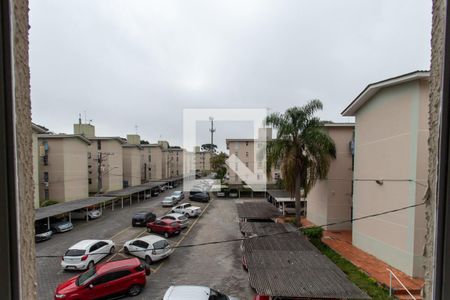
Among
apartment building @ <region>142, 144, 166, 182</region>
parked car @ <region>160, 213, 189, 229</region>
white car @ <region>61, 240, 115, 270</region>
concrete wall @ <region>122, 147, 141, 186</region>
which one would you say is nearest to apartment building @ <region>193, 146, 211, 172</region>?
apartment building @ <region>142, 144, 166, 182</region>

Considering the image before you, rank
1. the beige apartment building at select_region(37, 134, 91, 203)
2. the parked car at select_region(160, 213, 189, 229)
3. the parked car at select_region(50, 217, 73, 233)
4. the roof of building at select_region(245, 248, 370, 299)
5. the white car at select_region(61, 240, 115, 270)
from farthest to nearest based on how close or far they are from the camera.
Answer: the beige apartment building at select_region(37, 134, 91, 203)
the parked car at select_region(160, 213, 189, 229)
the parked car at select_region(50, 217, 73, 233)
the white car at select_region(61, 240, 115, 270)
the roof of building at select_region(245, 248, 370, 299)

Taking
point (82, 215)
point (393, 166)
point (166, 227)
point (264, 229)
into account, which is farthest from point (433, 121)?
point (82, 215)

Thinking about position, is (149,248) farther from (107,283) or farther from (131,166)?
(131,166)

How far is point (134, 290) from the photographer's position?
6863mm

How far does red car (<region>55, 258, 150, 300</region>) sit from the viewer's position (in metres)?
6.25

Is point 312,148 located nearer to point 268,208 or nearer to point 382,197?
point 382,197

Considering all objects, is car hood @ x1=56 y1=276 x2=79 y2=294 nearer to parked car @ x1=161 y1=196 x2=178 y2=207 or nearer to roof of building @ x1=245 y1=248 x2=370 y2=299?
roof of building @ x1=245 y1=248 x2=370 y2=299

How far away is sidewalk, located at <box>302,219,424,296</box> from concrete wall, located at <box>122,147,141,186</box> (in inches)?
877

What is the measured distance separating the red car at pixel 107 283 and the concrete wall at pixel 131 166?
838 inches

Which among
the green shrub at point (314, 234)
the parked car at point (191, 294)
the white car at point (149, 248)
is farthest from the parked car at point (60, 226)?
the green shrub at point (314, 234)

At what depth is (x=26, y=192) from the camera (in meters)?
0.62

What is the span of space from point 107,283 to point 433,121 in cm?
809

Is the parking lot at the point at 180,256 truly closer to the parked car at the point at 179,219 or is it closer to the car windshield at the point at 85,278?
the parked car at the point at 179,219

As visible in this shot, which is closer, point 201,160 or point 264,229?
point 264,229
